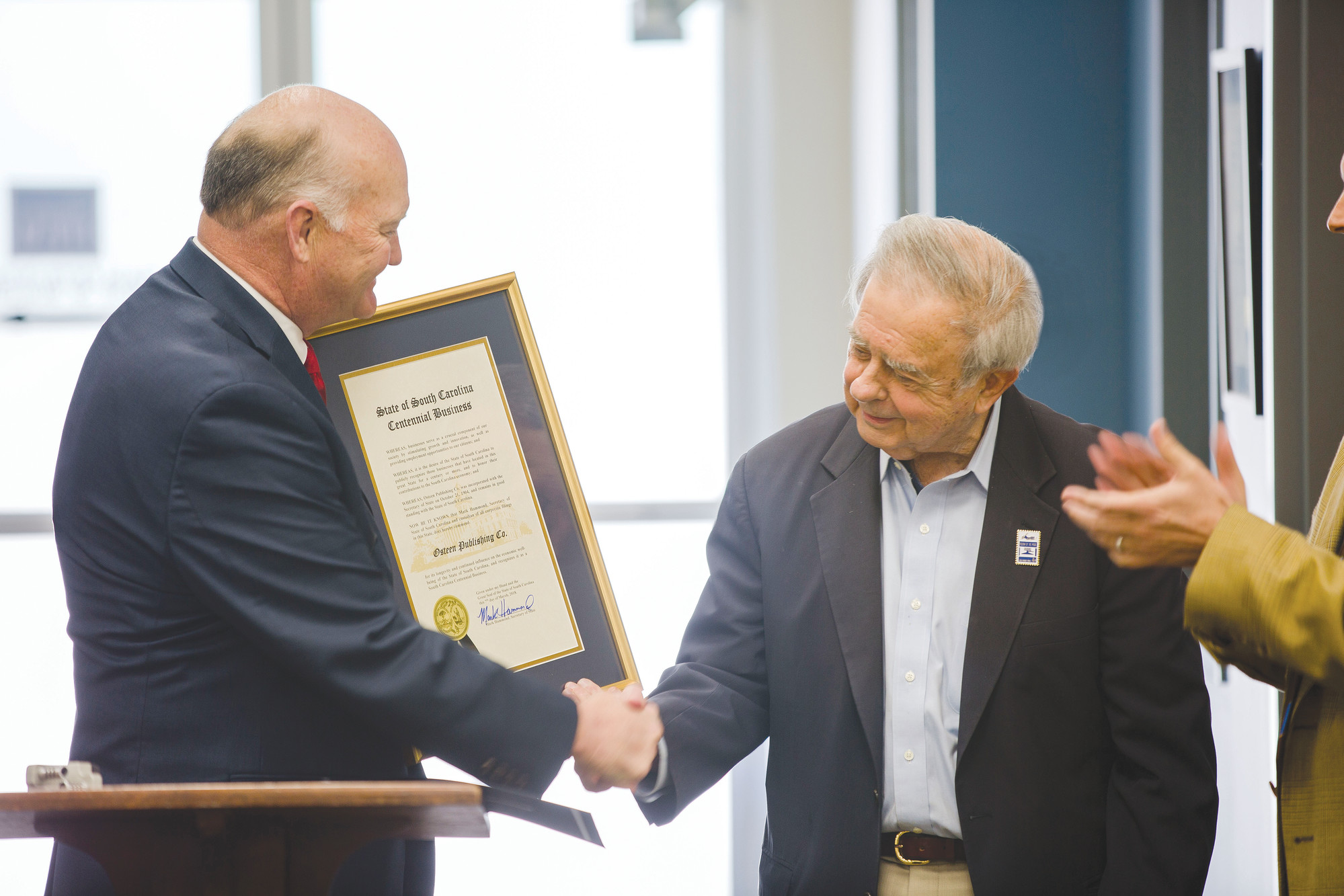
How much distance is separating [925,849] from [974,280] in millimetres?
849

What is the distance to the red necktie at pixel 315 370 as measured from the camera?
61.6 inches

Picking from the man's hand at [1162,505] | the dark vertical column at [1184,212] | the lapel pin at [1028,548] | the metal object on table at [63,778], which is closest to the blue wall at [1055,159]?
the dark vertical column at [1184,212]

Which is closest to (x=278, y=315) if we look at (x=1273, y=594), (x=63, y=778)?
(x=63, y=778)

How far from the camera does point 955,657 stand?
1.52m

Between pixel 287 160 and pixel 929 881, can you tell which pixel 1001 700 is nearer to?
pixel 929 881

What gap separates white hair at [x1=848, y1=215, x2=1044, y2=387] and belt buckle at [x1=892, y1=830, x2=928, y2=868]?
677 millimetres

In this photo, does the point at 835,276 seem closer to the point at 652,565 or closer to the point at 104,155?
the point at 652,565

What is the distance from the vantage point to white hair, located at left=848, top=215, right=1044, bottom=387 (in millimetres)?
1525

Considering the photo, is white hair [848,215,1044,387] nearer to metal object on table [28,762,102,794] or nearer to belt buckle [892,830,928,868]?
belt buckle [892,830,928,868]

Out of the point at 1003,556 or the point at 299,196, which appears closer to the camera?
the point at 299,196

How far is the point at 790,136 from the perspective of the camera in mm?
3186

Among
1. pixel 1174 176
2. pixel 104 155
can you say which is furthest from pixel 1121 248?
pixel 104 155

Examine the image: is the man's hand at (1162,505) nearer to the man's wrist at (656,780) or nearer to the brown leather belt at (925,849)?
the brown leather belt at (925,849)

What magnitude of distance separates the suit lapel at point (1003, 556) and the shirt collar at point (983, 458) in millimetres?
11
